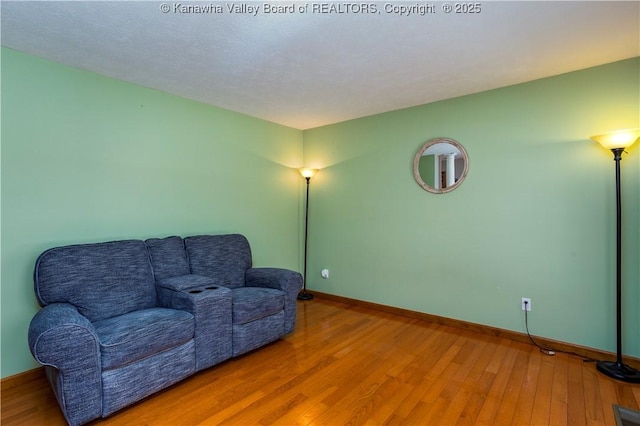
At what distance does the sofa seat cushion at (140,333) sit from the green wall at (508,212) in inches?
91.8

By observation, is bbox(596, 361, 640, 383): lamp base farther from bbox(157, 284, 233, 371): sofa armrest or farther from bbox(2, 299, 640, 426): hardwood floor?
bbox(157, 284, 233, 371): sofa armrest

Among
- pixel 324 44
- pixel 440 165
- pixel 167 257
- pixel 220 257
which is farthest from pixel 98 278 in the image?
pixel 440 165

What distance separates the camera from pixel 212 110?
3498 millimetres

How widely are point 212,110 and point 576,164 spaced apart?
3469 millimetres

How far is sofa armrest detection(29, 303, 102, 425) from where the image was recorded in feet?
5.39

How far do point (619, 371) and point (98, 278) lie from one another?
3.81 m

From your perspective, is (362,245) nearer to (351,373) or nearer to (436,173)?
(436,173)

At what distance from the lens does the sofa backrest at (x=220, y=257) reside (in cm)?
302

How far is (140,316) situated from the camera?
2240 millimetres

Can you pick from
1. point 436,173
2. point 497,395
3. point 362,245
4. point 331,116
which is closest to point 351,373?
point 497,395

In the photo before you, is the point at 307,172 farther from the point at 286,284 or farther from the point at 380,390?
Result: the point at 380,390

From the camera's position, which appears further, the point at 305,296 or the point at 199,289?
the point at 305,296

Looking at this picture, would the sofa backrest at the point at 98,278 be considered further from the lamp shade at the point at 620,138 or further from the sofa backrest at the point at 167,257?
the lamp shade at the point at 620,138

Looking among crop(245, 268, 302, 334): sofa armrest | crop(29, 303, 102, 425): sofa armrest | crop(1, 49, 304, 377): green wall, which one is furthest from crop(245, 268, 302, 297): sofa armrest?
crop(29, 303, 102, 425): sofa armrest
